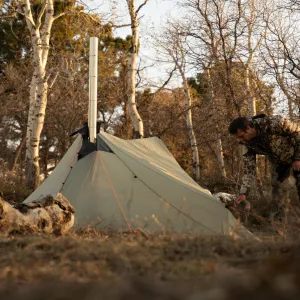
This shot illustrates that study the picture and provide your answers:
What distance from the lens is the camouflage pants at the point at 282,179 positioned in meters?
5.81

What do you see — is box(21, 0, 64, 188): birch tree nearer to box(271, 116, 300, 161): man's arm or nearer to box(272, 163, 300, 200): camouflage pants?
box(272, 163, 300, 200): camouflage pants

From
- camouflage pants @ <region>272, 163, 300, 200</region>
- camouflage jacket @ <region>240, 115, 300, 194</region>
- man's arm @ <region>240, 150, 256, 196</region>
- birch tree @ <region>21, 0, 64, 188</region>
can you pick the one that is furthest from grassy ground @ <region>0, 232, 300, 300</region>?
birch tree @ <region>21, 0, 64, 188</region>

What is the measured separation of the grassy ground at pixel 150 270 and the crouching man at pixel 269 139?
309 centimetres

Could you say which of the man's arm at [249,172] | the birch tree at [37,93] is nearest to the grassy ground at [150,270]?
the man's arm at [249,172]

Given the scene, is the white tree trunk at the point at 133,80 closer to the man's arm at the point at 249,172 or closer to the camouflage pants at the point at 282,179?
the camouflage pants at the point at 282,179

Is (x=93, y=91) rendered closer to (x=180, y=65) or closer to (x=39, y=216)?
(x=39, y=216)

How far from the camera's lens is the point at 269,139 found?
5.58 m

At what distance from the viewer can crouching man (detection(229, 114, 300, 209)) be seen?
546 centimetres

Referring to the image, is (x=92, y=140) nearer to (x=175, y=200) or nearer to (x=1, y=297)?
(x=175, y=200)

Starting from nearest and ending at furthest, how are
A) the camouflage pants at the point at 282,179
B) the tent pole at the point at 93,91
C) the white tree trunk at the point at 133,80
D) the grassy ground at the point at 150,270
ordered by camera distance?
the grassy ground at the point at 150,270 → the camouflage pants at the point at 282,179 → the tent pole at the point at 93,91 → the white tree trunk at the point at 133,80

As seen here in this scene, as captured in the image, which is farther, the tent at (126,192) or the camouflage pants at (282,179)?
the tent at (126,192)

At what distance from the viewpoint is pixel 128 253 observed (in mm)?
2074

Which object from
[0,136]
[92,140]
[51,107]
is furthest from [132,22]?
[0,136]

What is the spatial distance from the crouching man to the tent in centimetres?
81
